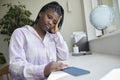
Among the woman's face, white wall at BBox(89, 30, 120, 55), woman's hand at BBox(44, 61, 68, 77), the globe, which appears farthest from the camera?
the globe

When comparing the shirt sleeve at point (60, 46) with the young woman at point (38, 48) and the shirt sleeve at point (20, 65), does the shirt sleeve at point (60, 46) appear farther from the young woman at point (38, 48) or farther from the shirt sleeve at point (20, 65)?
the shirt sleeve at point (20, 65)

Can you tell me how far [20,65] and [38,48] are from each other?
234mm

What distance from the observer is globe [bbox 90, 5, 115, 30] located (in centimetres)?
219

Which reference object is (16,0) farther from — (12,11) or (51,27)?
(51,27)

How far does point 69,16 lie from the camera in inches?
130

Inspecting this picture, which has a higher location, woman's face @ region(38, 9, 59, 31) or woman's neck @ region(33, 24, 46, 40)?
woman's face @ region(38, 9, 59, 31)

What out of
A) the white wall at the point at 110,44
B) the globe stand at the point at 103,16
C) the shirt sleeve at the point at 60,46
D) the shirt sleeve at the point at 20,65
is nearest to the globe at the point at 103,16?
the globe stand at the point at 103,16

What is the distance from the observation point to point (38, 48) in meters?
1.50

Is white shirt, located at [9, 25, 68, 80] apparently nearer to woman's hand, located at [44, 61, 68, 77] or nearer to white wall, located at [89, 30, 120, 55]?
woman's hand, located at [44, 61, 68, 77]

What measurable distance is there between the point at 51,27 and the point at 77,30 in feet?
5.57

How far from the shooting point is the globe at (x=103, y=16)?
2191 mm

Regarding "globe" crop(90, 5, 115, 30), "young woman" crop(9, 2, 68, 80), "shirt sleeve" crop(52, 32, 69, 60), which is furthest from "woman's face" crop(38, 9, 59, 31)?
"globe" crop(90, 5, 115, 30)

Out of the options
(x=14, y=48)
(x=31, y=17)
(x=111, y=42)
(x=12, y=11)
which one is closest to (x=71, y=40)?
(x=31, y=17)

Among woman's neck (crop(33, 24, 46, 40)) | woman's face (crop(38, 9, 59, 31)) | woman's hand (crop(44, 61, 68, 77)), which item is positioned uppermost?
woman's face (crop(38, 9, 59, 31))
